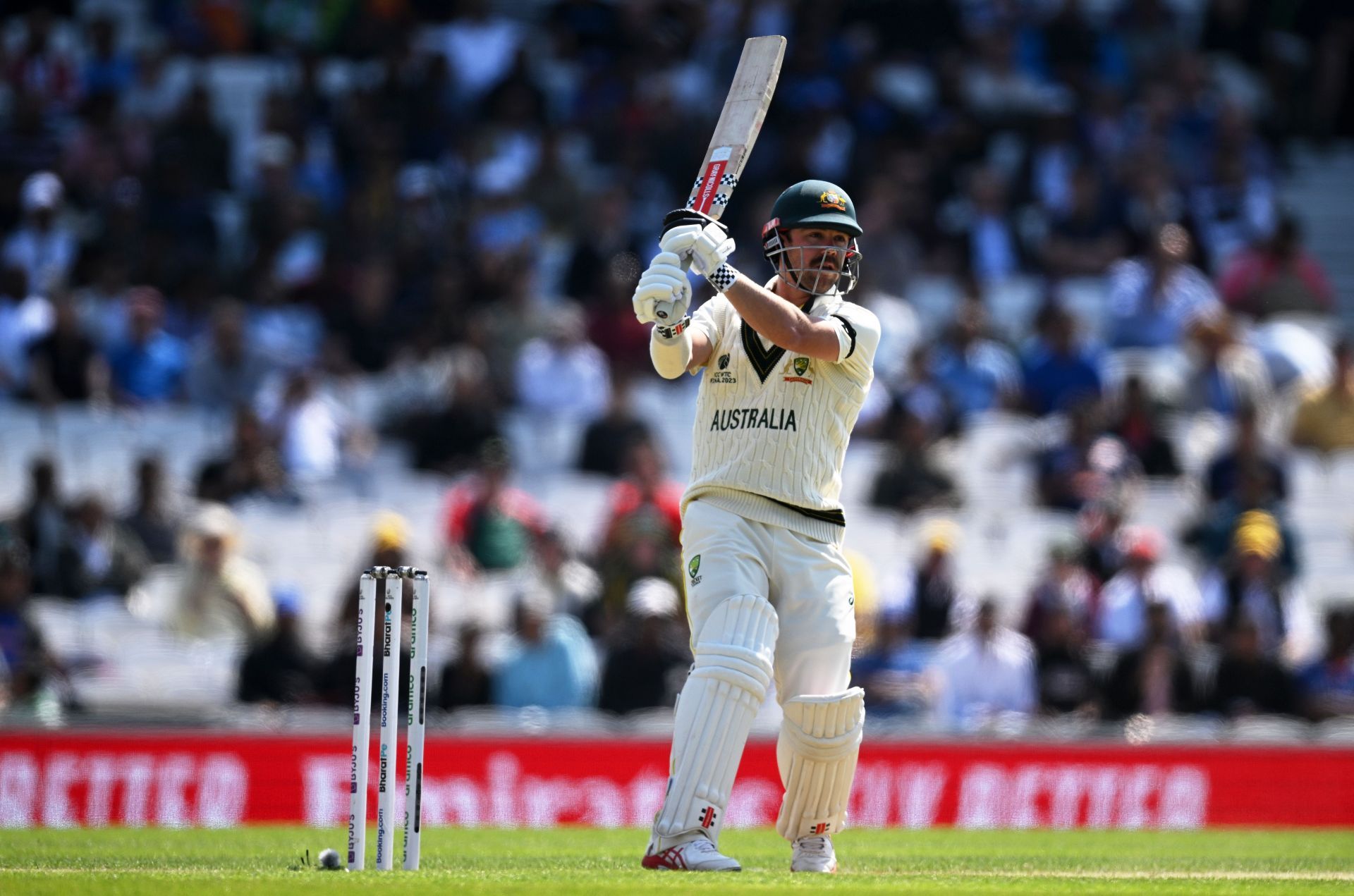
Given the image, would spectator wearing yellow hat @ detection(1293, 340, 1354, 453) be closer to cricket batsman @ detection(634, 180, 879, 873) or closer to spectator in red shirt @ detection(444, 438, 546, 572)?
spectator in red shirt @ detection(444, 438, 546, 572)

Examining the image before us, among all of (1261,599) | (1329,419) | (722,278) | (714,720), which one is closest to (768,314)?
(722,278)

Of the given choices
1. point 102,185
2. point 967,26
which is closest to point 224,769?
point 102,185

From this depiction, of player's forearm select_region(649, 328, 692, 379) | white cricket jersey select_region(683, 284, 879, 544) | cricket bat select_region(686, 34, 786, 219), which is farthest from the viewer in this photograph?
cricket bat select_region(686, 34, 786, 219)

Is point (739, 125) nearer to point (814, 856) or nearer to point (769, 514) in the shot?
point (769, 514)

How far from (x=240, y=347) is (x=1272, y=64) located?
10490 millimetres

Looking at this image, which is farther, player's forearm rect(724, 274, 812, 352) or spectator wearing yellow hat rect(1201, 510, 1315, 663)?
spectator wearing yellow hat rect(1201, 510, 1315, 663)

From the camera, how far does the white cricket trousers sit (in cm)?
643

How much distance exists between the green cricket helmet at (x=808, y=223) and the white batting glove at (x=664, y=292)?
24.1 inches

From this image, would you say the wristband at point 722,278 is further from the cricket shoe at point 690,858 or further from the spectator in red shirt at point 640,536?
the spectator in red shirt at point 640,536

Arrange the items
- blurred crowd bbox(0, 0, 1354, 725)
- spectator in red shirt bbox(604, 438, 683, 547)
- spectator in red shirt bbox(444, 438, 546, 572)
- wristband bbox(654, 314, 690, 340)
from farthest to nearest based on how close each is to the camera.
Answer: spectator in red shirt bbox(444, 438, 546, 572) < spectator in red shirt bbox(604, 438, 683, 547) < blurred crowd bbox(0, 0, 1354, 725) < wristband bbox(654, 314, 690, 340)

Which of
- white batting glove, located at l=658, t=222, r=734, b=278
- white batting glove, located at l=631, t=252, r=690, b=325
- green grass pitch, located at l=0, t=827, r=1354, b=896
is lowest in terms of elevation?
green grass pitch, located at l=0, t=827, r=1354, b=896

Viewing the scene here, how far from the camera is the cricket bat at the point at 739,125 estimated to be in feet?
21.7

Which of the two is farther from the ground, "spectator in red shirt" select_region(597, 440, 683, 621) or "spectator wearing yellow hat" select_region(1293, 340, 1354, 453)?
"spectator wearing yellow hat" select_region(1293, 340, 1354, 453)

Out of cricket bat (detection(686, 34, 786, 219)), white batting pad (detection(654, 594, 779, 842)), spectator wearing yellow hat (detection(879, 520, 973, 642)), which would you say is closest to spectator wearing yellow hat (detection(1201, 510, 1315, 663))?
spectator wearing yellow hat (detection(879, 520, 973, 642))
